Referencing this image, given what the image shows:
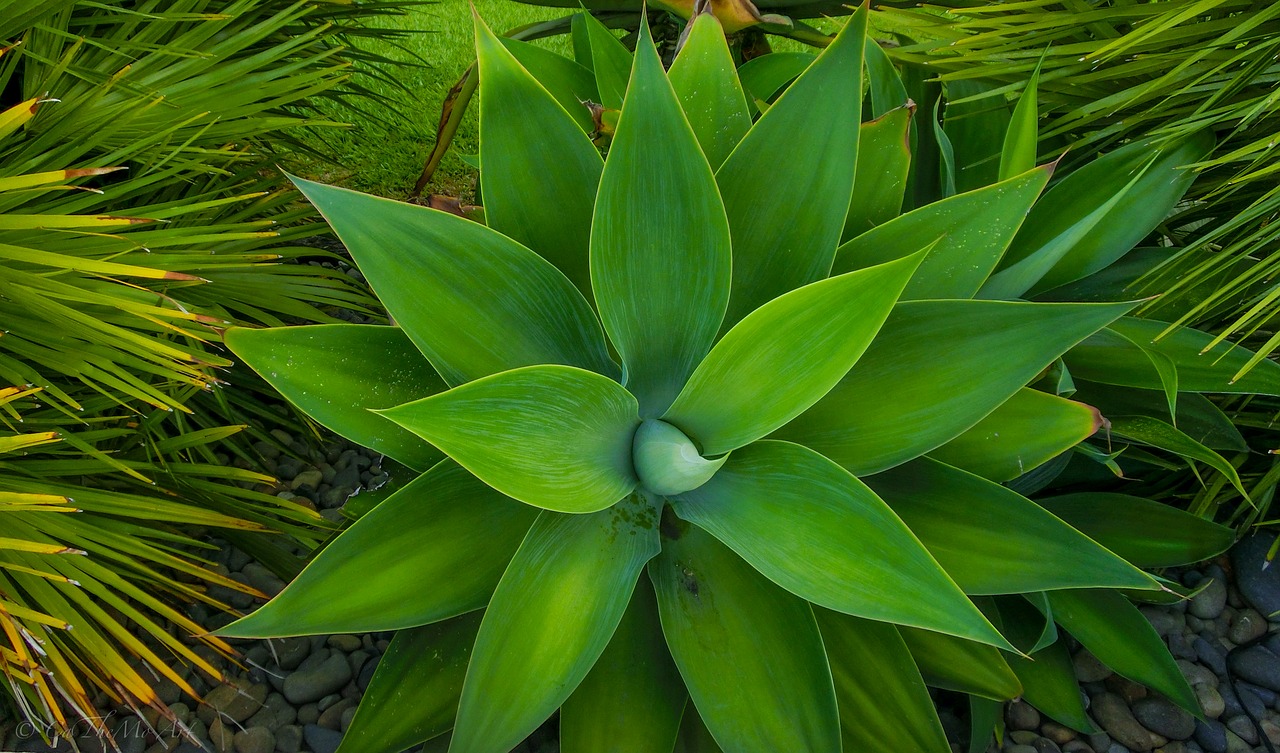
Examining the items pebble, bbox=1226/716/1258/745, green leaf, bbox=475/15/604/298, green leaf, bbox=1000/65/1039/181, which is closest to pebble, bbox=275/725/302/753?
green leaf, bbox=475/15/604/298

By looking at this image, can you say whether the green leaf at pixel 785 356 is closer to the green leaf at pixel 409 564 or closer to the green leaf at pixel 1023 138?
the green leaf at pixel 409 564

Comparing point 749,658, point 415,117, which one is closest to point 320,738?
point 749,658

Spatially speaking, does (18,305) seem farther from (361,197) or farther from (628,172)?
(628,172)

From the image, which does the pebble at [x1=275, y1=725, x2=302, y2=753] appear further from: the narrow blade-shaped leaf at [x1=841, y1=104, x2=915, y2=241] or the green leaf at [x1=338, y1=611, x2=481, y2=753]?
the narrow blade-shaped leaf at [x1=841, y1=104, x2=915, y2=241]

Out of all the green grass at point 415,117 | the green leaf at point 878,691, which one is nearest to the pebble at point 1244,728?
the green leaf at point 878,691

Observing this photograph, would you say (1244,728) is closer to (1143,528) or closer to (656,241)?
(1143,528)

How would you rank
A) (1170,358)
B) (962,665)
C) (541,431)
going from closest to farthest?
(541,431)
(962,665)
(1170,358)
